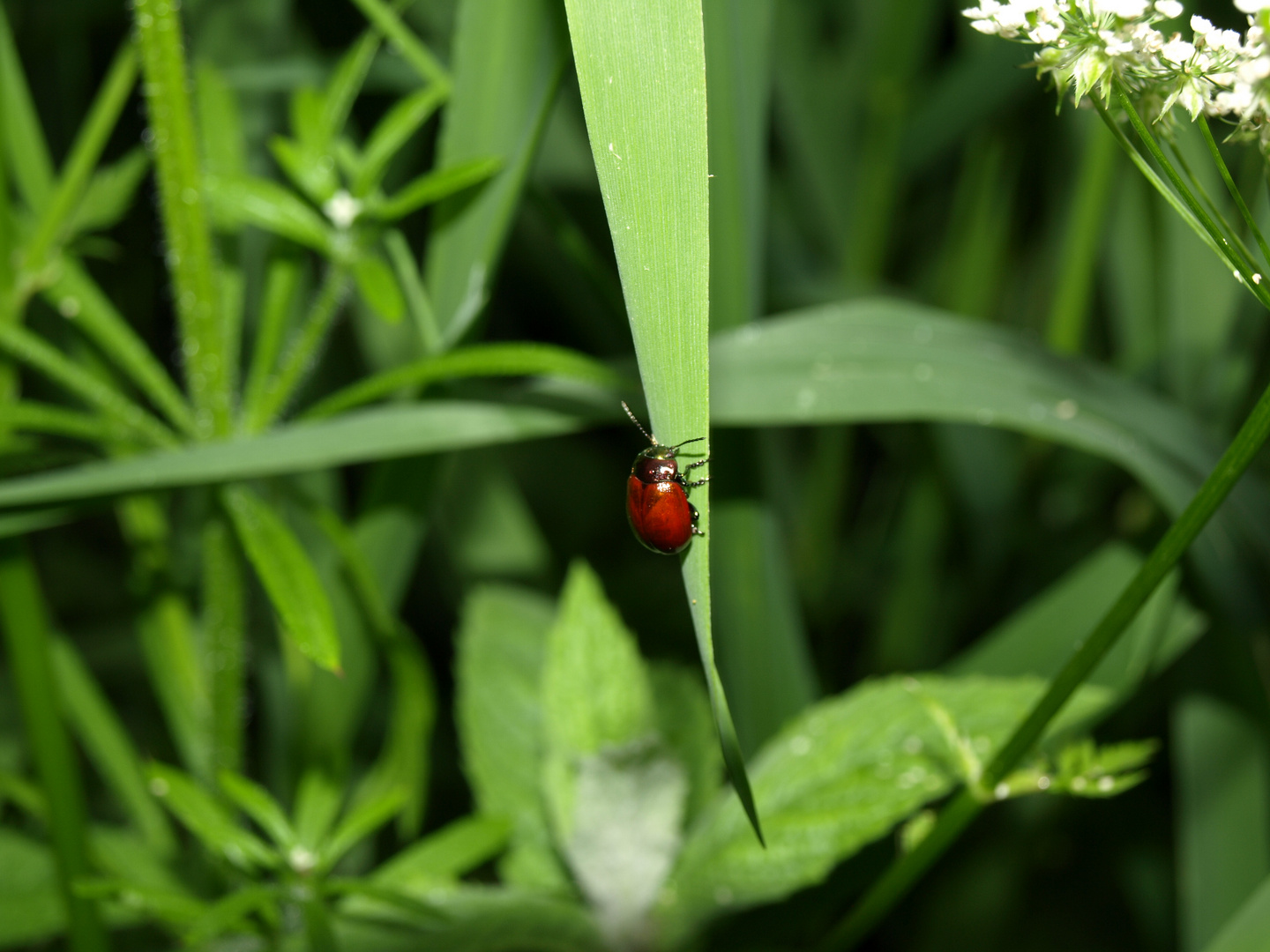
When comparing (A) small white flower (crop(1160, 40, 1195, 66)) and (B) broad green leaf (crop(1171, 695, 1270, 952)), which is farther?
(B) broad green leaf (crop(1171, 695, 1270, 952))

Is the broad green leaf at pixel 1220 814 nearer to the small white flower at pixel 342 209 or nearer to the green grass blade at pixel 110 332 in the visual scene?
the small white flower at pixel 342 209

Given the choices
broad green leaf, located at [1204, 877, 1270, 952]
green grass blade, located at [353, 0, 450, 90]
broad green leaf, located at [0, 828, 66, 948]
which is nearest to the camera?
broad green leaf, located at [1204, 877, 1270, 952]

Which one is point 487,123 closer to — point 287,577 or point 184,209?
point 184,209

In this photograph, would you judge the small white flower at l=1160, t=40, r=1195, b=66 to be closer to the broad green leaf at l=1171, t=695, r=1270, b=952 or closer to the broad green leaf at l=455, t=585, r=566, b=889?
the broad green leaf at l=455, t=585, r=566, b=889

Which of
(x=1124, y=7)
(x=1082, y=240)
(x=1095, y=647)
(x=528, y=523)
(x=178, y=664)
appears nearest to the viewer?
(x=1124, y=7)

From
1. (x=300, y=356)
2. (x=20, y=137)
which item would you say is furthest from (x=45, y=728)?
(x=20, y=137)

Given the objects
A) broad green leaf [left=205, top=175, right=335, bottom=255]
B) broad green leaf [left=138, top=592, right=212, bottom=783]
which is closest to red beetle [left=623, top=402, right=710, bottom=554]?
broad green leaf [left=205, top=175, right=335, bottom=255]

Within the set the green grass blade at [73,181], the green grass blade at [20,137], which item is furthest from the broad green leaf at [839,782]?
the green grass blade at [20,137]

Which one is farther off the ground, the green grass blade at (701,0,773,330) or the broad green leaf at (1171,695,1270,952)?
the green grass blade at (701,0,773,330)
